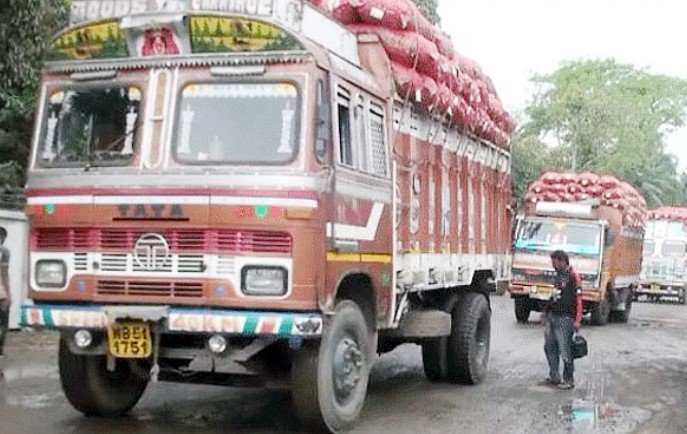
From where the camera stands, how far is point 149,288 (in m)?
6.66

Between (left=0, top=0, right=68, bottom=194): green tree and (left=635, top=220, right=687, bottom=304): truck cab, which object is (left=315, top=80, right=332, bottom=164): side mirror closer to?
(left=0, top=0, right=68, bottom=194): green tree

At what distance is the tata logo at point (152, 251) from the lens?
21.8 feet

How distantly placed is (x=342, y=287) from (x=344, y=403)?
2.88 feet

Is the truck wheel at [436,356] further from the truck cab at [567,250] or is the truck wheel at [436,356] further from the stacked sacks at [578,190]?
the stacked sacks at [578,190]

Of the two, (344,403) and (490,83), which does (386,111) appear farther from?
(490,83)

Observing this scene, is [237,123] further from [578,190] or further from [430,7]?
[430,7]

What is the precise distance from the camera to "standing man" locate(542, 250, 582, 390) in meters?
10.6

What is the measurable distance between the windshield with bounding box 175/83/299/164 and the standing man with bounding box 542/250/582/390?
496 cm

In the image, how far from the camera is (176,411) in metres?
8.34

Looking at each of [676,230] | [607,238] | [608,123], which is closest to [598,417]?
[607,238]

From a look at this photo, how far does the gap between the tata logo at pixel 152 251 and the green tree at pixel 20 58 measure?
4670 millimetres

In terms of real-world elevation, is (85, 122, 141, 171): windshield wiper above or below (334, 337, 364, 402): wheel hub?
above

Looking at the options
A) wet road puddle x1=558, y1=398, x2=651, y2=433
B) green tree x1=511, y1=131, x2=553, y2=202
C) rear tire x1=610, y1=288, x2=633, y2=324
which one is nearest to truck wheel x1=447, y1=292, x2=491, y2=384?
wet road puddle x1=558, y1=398, x2=651, y2=433

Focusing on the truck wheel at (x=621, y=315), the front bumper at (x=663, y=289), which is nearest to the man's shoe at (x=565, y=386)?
the truck wheel at (x=621, y=315)
